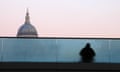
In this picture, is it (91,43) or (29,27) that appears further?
(29,27)

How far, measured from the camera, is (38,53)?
15.1 meters

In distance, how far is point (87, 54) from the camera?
48.6ft

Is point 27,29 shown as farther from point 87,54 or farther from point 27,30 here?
point 87,54

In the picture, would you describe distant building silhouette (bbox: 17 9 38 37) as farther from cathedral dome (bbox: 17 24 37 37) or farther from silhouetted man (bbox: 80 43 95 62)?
silhouetted man (bbox: 80 43 95 62)

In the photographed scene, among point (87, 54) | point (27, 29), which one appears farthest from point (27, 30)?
point (87, 54)

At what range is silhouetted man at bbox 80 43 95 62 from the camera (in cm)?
1473

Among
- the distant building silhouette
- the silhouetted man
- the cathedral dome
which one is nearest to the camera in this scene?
the silhouetted man

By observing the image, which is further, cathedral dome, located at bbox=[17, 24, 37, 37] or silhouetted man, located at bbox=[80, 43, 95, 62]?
cathedral dome, located at bbox=[17, 24, 37, 37]

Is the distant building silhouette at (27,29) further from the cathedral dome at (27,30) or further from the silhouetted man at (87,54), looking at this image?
the silhouetted man at (87,54)

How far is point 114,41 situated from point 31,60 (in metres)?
3.96

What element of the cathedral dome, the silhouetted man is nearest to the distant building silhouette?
the cathedral dome

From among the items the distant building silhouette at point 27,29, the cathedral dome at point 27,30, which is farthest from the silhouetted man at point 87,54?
the distant building silhouette at point 27,29

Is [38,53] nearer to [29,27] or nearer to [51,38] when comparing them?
[51,38]
